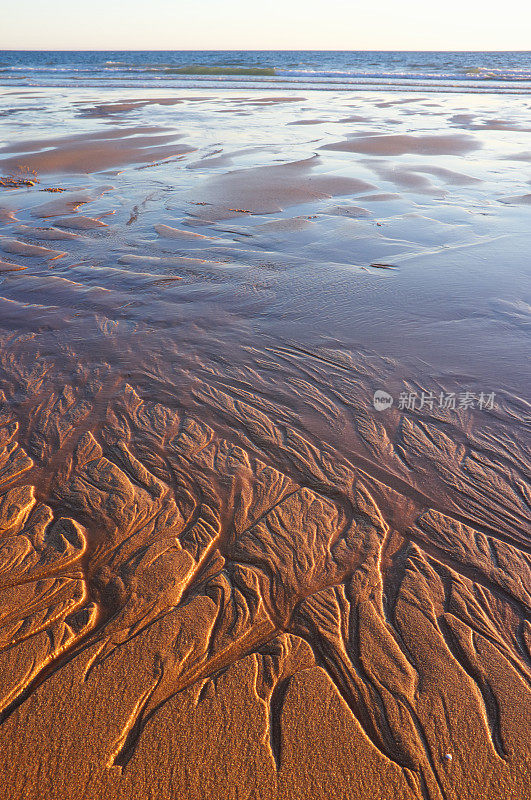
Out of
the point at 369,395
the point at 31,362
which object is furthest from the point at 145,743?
the point at 31,362

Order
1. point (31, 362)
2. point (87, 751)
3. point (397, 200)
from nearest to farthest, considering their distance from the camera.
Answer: point (87, 751) → point (31, 362) → point (397, 200)

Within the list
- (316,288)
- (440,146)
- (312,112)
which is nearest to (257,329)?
(316,288)

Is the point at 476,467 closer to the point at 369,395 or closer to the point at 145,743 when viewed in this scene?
the point at 369,395

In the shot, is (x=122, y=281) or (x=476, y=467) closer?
(x=476, y=467)

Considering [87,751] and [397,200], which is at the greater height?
[397,200]

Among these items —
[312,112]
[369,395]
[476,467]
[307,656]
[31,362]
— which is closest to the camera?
[307,656]

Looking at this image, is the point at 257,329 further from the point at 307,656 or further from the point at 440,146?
the point at 440,146
